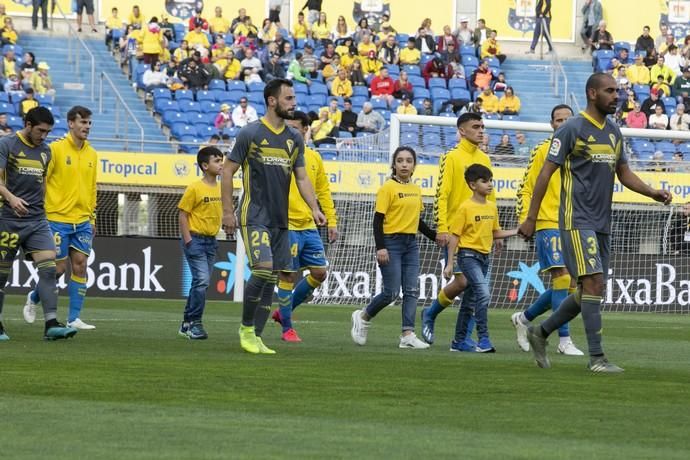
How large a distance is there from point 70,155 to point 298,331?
3231 mm

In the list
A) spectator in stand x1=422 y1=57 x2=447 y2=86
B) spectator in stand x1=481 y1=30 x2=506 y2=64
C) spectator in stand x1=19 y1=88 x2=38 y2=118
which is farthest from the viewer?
spectator in stand x1=481 y1=30 x2=506 y2=64

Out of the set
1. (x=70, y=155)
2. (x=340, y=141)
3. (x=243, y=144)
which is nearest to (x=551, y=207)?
(x=243, y=144)

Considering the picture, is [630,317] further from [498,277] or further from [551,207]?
[551,207]

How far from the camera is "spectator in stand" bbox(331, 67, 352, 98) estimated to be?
33.5 meters

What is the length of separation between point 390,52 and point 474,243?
77.9ft

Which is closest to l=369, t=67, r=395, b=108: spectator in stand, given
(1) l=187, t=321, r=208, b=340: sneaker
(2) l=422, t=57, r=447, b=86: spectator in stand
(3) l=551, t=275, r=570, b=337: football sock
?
(2) l=422, t=57, r=447, b=86: spectator in stand

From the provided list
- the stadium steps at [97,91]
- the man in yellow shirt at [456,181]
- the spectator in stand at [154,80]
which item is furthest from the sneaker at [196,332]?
the spectator in stand at [154,80]

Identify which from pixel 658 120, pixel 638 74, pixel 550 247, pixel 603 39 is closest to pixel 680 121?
pixel 658 120

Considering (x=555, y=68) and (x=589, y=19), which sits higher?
(x=589, y=19)

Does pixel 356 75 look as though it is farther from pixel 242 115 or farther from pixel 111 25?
pixel 111 25

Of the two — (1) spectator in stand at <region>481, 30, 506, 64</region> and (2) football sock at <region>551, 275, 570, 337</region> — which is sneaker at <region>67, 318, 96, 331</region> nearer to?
(2) football sock at <region>551, 275, 570, 337</region>

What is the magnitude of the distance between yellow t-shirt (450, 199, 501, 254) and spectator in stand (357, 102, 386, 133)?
1811 cm

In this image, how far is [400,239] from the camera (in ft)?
44.5

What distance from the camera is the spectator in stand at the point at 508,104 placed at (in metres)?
34.5
